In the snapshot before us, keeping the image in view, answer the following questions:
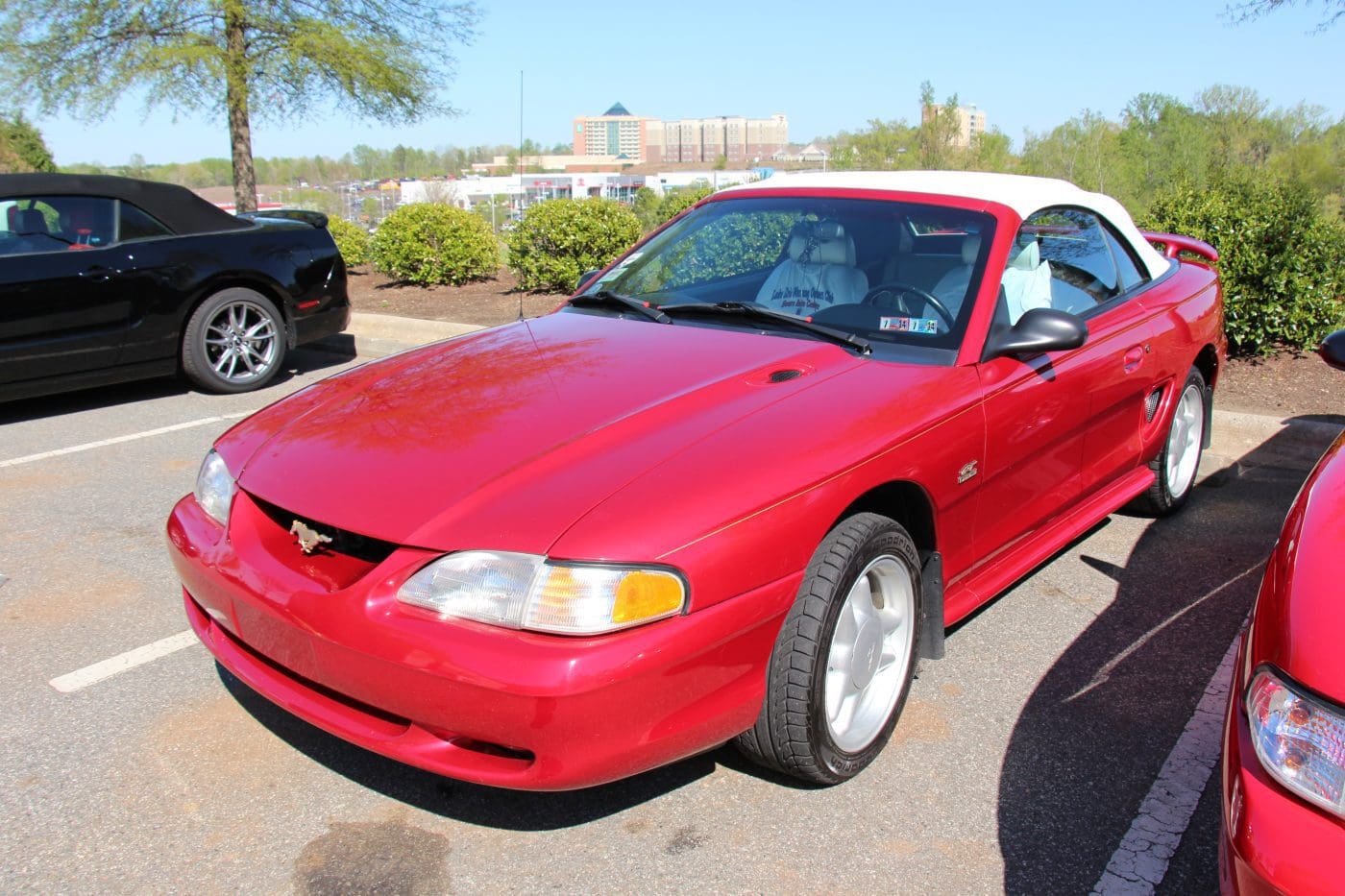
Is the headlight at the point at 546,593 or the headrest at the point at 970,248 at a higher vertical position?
the headrest at the point at 970,248

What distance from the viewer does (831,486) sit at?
2555 millimetres

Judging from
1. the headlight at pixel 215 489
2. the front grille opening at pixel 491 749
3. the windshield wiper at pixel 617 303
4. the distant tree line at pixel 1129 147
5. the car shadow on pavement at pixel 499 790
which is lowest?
the car shadow on pavement at pixel 499 790

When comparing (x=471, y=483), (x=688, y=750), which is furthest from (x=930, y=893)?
(x=471, y=483)

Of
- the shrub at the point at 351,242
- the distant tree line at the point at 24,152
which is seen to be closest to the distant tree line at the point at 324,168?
the distant tree line at the point at 24,152

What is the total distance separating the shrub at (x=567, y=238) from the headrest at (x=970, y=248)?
22.1 ft

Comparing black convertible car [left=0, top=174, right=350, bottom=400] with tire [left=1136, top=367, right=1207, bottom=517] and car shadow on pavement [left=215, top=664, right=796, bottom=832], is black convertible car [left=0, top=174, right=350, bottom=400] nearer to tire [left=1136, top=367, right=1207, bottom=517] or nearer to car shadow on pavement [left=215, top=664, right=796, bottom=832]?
car shadow on pavement [left=215, top=664, right=796, bottom=832]

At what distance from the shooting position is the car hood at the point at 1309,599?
1.80 meters

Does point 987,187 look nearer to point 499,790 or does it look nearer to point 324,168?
point 499,790

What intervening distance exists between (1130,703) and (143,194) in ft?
22.0

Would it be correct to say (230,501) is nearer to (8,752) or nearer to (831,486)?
(8,752)

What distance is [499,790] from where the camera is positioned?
Result: 2770 millimetres

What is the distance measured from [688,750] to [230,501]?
1.40 metres

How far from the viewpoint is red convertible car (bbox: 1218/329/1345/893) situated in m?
1.66

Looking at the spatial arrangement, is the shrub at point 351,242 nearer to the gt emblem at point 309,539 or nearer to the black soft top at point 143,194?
the black soft top at point 143,194
